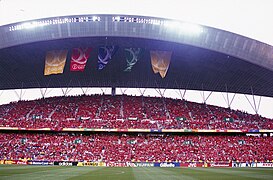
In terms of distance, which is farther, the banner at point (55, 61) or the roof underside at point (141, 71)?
the banner at point (55, 61)

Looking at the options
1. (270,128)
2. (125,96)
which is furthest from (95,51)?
(270,128)

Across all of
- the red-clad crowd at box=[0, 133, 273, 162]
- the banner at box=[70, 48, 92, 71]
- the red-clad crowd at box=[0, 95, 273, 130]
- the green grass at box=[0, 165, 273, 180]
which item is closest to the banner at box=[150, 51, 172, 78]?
the banner at box=[70, 48, 92, 71]

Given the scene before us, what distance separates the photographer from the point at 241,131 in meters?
51.8

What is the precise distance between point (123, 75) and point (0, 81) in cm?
2451

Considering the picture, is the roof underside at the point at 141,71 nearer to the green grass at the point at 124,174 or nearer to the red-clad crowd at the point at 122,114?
the red-clad crowd at the point at 122,114

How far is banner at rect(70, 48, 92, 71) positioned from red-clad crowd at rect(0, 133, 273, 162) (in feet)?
42.0

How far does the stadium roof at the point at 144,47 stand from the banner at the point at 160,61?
0.92m

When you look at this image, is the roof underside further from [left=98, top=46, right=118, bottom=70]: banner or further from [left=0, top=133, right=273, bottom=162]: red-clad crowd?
[left=0, top=133, right=273, bottom=162]: red-clad crowd

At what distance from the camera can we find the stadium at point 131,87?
4444 centimetres

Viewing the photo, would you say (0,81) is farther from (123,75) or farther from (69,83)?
(123,75)

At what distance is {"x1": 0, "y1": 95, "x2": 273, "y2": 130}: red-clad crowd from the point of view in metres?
52.6

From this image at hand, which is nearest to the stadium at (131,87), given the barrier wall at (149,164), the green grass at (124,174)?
the barrier wall at (149,164)

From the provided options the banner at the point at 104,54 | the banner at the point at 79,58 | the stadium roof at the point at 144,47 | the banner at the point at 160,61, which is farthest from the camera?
the banner at the point at 104,54

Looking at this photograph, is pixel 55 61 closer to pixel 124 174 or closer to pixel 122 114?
pixel 122 114
